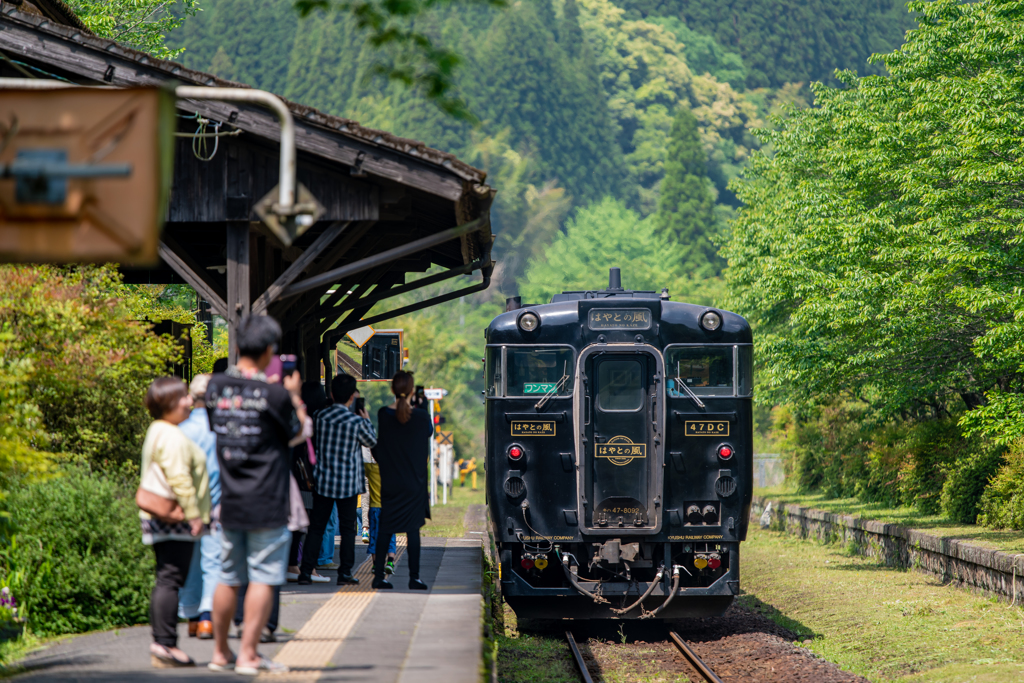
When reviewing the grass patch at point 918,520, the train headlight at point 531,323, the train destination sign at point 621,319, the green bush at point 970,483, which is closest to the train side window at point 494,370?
the train headlight at point 531,323

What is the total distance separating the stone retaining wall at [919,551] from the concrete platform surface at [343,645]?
8493mm

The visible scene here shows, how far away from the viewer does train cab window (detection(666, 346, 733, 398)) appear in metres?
12.1

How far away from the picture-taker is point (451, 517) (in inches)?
1016

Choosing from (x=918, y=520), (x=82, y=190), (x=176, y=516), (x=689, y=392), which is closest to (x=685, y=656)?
(x=689, y=392)

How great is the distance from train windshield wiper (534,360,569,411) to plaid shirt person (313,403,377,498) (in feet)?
9.47

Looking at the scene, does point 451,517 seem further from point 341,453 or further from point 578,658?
point 341,453

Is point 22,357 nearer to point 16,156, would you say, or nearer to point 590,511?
point 16,156

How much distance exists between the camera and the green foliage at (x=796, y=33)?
131 metres

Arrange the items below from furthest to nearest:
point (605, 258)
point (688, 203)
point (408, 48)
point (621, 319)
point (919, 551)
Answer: point (688, 203) → point (605, 258) → point (919, 551) → point (621, 319) → point (408, 48)

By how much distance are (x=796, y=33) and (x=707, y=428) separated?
129368 millimetres

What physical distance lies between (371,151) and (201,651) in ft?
14.7

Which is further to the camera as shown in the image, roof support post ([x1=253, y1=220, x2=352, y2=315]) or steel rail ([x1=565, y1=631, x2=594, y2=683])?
steel rail ([x1=565, y1=631, x2=594, y2=683])

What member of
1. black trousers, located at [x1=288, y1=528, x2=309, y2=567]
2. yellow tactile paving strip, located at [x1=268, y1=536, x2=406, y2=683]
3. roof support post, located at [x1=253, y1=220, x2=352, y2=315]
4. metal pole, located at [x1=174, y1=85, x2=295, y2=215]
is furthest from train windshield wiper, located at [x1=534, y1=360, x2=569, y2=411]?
metal pole, located at [x1=174, y1=85, x2=295, y2=215]

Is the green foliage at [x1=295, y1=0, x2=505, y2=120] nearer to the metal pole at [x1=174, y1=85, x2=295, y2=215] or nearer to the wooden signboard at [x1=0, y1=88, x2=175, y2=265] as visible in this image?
the metal pole at [x1=174, y1=85, x2=295, y2=215]
